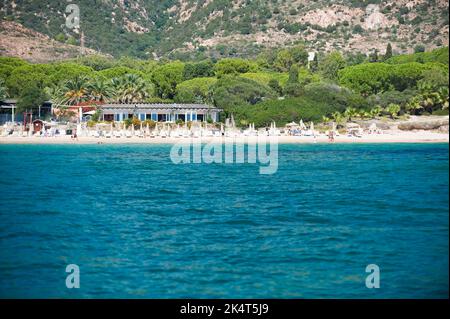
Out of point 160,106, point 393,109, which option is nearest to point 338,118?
point 393,109

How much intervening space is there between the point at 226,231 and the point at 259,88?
59.3 metres

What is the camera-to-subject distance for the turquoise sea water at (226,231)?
16.3 m

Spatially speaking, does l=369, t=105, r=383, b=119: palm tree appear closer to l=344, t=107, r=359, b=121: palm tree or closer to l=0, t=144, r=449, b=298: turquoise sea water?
l=344, t=107, r=359, b=121: palm tree

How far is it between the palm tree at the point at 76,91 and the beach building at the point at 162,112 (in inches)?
267

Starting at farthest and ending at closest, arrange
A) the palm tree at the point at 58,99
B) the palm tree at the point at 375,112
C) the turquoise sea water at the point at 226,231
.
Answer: the palm tree at the point at 58,99 < the palm tree at the point at 375,112 < the turquoise sea water at the point at 226,231

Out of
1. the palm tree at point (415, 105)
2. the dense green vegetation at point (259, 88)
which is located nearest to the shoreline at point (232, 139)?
the dense green vegetation at point (259, 88)

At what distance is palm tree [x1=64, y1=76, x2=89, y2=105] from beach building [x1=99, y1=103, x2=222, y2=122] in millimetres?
6789

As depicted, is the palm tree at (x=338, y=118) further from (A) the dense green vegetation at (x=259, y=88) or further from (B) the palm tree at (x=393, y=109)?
(B) the palm tree at (x=393, y=109)

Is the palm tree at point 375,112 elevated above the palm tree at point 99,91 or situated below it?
below

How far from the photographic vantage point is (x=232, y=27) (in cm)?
15750

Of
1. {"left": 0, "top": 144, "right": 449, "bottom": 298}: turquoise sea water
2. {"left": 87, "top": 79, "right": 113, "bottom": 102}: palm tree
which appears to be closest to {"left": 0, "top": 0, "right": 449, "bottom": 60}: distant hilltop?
{"left": 87, "top": 79, "right": 113, "bottom": 102}: palm tree

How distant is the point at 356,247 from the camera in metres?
19.8

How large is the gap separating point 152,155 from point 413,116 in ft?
85.7
